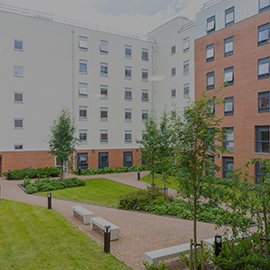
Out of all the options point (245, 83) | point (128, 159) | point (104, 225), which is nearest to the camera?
point (104, 225)

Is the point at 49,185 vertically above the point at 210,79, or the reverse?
the point at 210,79

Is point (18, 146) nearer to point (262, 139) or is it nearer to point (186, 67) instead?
point (186, 67)

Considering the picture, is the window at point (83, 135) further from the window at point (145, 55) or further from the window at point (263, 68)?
the window at point (263, 68)

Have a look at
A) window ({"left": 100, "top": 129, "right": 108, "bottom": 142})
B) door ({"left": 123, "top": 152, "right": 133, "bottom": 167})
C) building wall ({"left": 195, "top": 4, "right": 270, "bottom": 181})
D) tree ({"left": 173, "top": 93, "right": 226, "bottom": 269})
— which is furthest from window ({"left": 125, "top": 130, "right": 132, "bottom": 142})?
tree ({"left": 173, "top": 93, "right": 226, "bottom": 269})

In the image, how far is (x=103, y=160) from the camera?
3122 centimetres

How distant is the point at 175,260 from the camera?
734cm

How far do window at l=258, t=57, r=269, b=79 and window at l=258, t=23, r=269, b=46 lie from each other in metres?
1.38

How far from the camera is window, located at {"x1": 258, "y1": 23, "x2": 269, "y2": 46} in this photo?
1995 cm

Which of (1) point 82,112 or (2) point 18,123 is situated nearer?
(2) point 18,123

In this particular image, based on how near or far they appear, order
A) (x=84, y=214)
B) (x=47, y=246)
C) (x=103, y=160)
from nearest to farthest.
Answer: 1. (x=47, y=246)
2. (x=84, y=214)
3. (x=103, y=160)

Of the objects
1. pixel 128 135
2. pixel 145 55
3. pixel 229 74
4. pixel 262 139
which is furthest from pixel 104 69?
pixel 262 139

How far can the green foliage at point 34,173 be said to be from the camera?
79.0 ft

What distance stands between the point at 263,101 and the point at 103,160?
736 inches

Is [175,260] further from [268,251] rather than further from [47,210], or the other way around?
[47,210]
